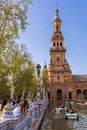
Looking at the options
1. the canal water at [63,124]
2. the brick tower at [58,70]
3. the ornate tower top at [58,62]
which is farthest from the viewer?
the brick tower at [58,70]

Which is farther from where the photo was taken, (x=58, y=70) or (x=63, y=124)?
(x=58, y=70)

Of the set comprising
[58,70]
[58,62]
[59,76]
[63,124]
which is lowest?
[63,124]

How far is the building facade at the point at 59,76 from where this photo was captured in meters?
131

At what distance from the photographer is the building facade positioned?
130875 millimetres

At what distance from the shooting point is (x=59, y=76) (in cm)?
13088

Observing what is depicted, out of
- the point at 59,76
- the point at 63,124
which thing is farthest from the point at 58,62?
the point at 63,124

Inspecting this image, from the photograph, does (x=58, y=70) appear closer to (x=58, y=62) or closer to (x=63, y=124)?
(x=58, y=62)

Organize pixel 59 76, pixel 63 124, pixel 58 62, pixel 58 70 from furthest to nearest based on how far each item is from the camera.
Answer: pixel 58 62 < pixel 58 70 < pixel 59 76 < pixel 63 124

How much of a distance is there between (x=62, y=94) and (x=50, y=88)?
19.9ft

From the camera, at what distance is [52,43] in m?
134

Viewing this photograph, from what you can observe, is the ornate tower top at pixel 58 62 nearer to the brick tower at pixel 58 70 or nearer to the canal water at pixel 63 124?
the brick tower at pixel 58 70

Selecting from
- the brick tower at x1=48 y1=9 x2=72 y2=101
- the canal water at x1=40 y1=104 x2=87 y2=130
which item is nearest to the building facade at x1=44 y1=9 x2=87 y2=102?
the brick tower at x1=48 y1=9 x2=72 y2=101

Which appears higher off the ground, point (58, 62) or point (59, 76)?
point (58, 62)

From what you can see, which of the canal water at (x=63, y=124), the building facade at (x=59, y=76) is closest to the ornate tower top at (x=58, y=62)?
the building facade at (x=59, y=76)
